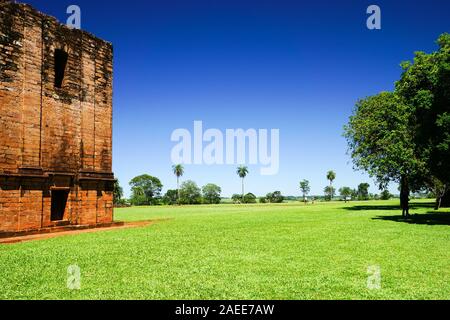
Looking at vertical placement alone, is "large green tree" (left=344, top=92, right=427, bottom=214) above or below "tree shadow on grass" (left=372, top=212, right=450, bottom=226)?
above

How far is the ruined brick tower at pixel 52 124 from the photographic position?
59.4 ft

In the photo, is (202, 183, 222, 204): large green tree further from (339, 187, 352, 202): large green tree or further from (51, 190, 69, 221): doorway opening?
(51, 190, 69, 221): doorway opening

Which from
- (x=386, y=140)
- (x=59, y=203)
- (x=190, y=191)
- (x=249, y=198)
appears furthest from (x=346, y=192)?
(x=59, y=203)

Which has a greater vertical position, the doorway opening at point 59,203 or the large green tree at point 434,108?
the large green tree at point 434,108

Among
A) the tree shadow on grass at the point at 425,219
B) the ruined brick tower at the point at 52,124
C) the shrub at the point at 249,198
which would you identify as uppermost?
the ruined brick tower at the point at 52,124

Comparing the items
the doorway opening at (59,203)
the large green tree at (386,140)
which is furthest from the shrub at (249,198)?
the doorway opening at (59,203)

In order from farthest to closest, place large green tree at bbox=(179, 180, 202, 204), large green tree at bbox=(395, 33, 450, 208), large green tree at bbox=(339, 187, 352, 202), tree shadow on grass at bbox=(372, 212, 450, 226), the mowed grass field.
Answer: large green tree at bbox=(339, 187, 352, 202) → large green tree at bbox=(179, 180, 202, 204) → tree shadow on grass at bbox=(372, 212, 450, 226) → large green tree at bbox=(395, 33, 450, 208) → the mowed grass field

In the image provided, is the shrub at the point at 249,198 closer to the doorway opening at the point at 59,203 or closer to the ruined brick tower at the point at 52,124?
the ruined brick tower at the point at 52,124

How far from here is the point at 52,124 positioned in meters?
20.3

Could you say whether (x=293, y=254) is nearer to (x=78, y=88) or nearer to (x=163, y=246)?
(x=163, y=246)

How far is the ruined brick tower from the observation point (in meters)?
18.1

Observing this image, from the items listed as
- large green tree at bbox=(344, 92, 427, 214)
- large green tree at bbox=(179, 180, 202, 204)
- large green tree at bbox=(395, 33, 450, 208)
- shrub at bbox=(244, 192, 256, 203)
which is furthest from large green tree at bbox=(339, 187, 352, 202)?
large green tree at bbox=(395, 33, 450, 208)
